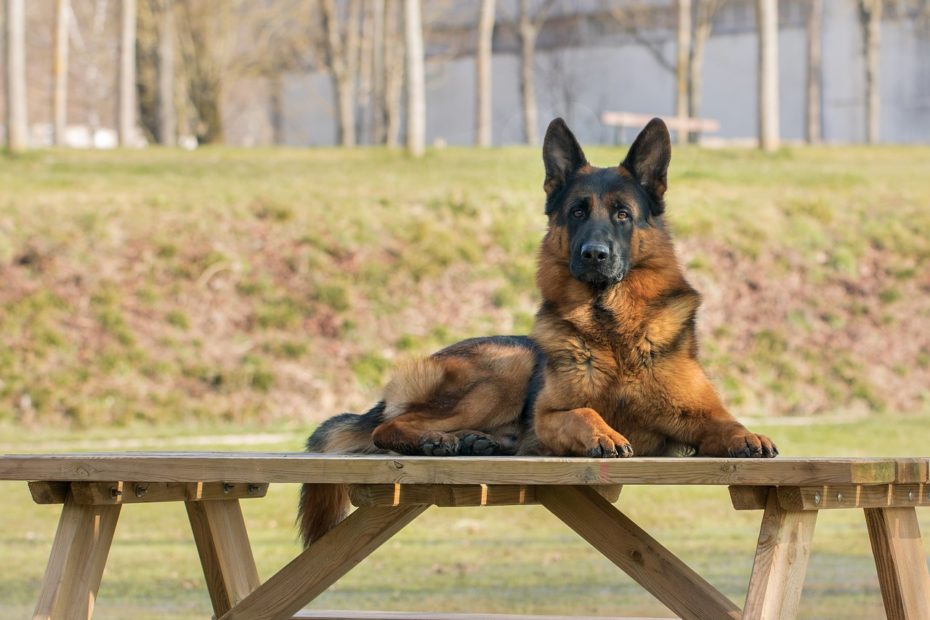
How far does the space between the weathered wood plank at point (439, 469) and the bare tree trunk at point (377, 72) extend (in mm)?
30662

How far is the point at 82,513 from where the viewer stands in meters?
4.50

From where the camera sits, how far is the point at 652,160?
4883 millimetres

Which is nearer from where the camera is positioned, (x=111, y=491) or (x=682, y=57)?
(x=111, y=491)

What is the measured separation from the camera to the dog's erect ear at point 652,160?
15.8 ft

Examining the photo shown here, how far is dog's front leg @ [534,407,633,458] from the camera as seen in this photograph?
4086mm

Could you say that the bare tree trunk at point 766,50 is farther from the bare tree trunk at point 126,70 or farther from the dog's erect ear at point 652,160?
the dog's erect ear at point 652,160

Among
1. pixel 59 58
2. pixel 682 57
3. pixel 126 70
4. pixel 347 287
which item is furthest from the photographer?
pixel 682 57

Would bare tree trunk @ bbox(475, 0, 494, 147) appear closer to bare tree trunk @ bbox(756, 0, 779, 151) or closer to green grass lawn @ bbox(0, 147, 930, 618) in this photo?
bare tree trunk @ bbox(756, 0, 779, 151)

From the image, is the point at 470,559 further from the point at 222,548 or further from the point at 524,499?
the point at 524,499

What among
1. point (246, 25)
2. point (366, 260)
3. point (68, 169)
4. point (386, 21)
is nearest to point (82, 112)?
point (246, 25)

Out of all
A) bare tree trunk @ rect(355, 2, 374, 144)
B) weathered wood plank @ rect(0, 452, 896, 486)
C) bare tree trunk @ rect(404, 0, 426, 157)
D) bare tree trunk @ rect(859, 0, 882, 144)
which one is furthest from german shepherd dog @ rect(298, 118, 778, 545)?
bare tree trunk @ rect(355, 2, 374, 144)

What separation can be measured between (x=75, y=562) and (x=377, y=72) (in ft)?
112

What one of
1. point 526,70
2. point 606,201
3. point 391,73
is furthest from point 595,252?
point 526,70

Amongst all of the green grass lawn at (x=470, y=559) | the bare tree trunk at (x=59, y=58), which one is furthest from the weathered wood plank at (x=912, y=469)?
the bare tree trunk at (x=59, y=58)
